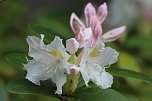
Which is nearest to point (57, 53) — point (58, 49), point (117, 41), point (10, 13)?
point (58, 49)

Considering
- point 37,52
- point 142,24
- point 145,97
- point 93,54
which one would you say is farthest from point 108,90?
point 142,24

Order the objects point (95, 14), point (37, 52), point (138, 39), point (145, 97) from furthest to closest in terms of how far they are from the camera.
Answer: point (138, 39), point (145, 97), point (95, 14), point (37, 52)

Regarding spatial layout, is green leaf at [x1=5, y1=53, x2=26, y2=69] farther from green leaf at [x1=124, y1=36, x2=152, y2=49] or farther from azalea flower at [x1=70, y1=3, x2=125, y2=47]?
green leaf at [x1=124, y1=36, x2=152, y2=49]

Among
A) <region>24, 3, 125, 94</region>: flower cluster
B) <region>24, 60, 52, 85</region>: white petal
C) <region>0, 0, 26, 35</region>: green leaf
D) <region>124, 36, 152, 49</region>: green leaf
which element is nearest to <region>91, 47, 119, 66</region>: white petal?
<region>24, 3, 125, 94</region>: flower cluster

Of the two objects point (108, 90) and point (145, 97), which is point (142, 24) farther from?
point (108, 90)

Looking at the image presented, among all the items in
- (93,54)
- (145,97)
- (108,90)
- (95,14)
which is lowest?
(145,97)

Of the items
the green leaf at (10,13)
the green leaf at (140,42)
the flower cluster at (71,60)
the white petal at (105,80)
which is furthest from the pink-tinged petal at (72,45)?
the green leaf at (10,13)

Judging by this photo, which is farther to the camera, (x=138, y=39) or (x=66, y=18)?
(x=66, y=18)
